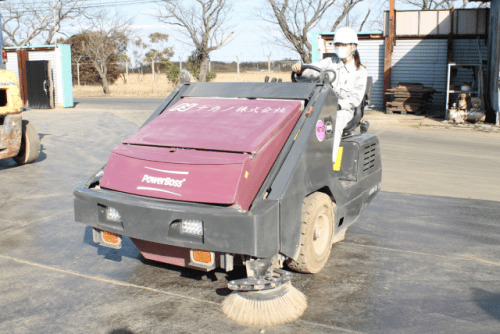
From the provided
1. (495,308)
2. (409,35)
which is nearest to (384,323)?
(495,308)

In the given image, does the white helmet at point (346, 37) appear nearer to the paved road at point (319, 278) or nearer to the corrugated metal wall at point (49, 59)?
the paved road at point (319, 278)

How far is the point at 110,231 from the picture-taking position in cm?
405

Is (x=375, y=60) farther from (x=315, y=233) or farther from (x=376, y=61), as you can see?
(x=315, y=233)

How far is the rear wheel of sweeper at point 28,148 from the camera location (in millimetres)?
10031

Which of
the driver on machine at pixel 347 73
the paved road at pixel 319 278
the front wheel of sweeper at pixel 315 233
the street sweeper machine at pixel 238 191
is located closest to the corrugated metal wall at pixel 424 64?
the paved road at pixel 319 278

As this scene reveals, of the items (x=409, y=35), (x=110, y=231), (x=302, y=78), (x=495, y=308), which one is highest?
(x=409, y=35)

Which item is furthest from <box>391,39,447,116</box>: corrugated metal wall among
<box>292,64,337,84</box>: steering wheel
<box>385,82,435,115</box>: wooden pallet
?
<box>292,64,337,84</box>: steering wheel

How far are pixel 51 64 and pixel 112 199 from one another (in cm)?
2406

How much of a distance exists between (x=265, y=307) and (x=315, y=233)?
0.88 m

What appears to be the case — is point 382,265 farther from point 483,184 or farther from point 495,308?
point 483,184

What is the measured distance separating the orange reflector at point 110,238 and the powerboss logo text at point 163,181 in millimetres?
543

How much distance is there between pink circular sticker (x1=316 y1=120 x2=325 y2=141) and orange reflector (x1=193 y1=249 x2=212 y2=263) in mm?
1224

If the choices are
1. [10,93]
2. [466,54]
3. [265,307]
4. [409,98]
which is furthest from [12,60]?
[265,307]

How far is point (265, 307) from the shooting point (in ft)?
12.3
